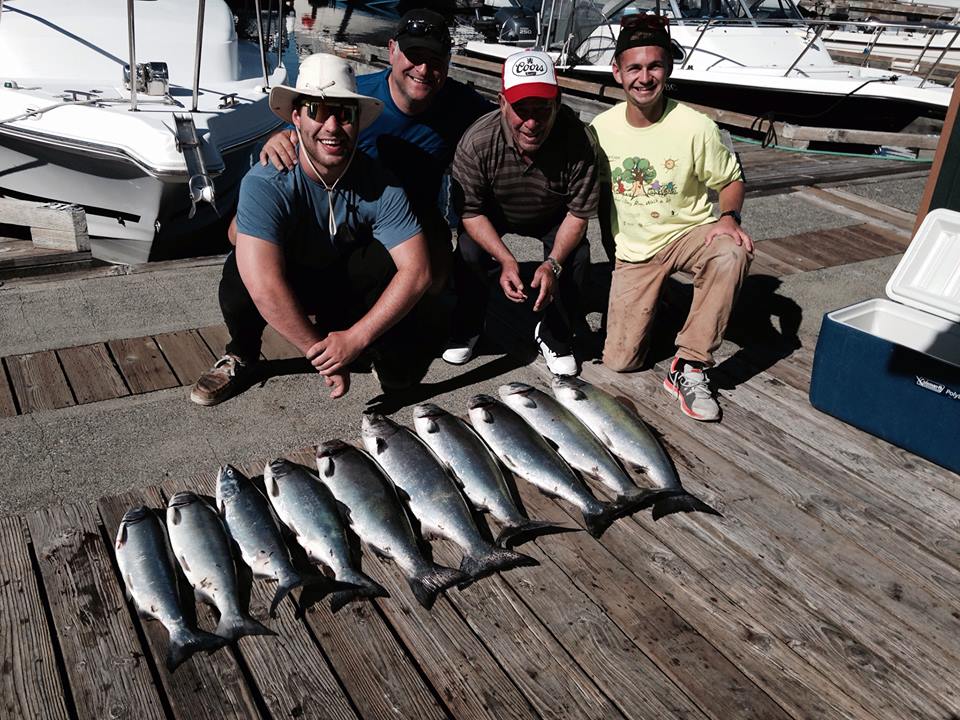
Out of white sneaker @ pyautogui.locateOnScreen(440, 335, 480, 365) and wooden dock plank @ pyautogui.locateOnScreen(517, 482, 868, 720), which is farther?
white sneaker @ pyautogui.locateOnScreen(440, 335, 480, 365)

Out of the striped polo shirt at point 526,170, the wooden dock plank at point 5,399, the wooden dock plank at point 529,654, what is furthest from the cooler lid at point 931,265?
the wooden dock plank at point 5,399

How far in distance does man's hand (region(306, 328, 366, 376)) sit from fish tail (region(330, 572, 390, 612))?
0.97m

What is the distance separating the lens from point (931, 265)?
11.6 feet

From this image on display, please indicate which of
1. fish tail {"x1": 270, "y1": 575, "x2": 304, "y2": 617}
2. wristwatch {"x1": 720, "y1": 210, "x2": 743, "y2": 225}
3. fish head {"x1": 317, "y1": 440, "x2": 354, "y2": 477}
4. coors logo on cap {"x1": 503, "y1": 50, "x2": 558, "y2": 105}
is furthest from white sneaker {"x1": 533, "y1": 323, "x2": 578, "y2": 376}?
fish tail {"x1": 270, "y1": 575, "x2": 304, "y2": 617}

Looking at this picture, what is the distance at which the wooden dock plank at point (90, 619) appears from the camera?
2.00m

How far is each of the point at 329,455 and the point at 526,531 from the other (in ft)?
2.40

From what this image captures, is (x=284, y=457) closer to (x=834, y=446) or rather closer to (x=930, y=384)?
(x=834, y=446)

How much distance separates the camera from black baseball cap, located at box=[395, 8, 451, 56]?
11.4 feet

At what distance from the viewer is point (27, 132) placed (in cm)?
576

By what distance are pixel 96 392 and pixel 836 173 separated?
7.39 metres

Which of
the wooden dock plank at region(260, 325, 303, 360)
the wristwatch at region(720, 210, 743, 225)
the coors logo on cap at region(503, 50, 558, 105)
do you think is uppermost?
the coors logo on cap at region(503, 50, 558, 105)

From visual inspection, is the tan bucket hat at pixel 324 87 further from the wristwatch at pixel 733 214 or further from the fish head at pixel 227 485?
the wristwatch at pixel 733 214

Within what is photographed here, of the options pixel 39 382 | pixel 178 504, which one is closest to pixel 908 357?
pixel 178 504

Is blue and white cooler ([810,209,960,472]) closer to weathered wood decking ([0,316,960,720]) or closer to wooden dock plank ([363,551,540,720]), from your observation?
weathered wood decking ([0,316,960,720])
